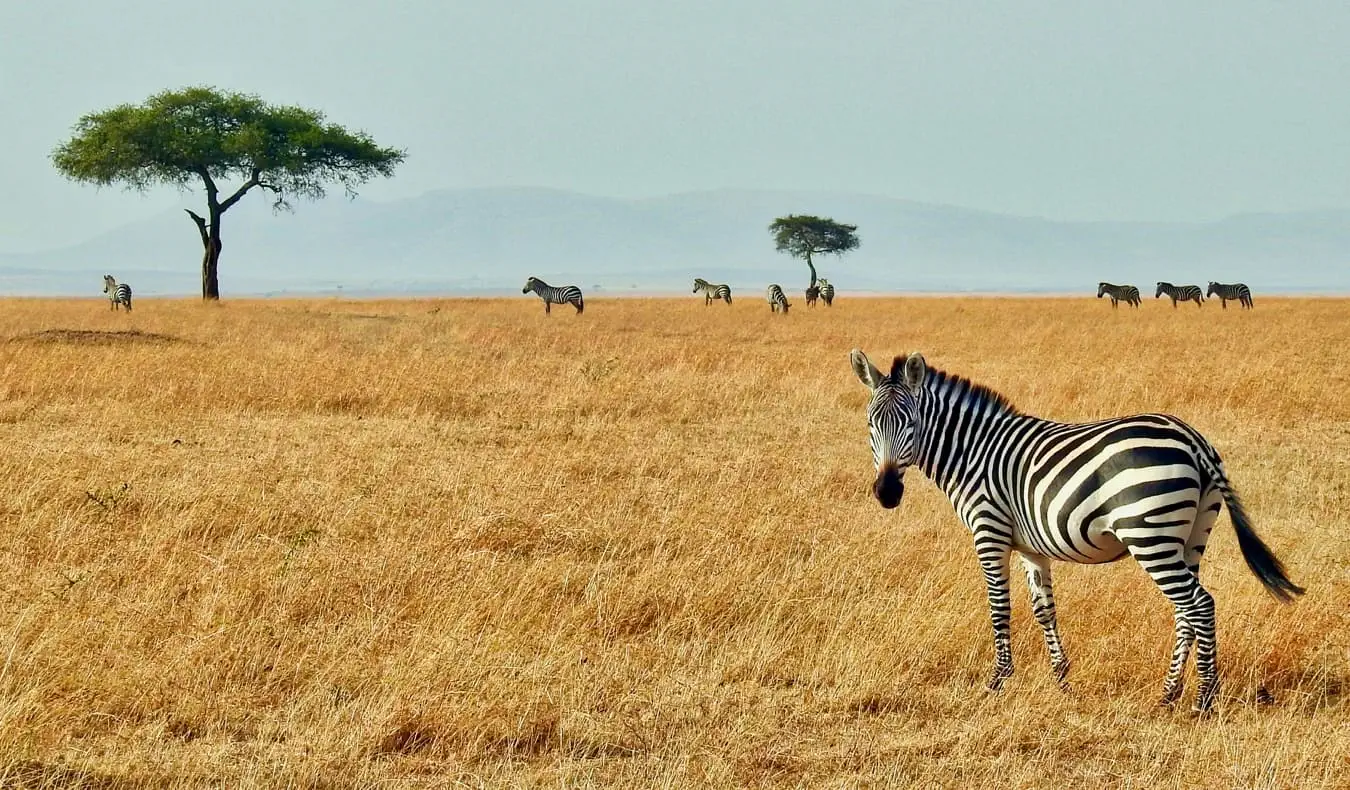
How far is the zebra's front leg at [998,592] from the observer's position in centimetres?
601

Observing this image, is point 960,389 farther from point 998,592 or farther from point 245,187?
point 245,187

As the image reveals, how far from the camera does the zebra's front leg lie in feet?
19.7

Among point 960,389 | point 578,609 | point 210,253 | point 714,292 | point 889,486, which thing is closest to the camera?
point 889,486

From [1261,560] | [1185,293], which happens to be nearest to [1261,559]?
[1261,560]

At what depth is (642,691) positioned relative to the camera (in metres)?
6.12

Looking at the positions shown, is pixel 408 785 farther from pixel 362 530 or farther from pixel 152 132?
pixel 152 132

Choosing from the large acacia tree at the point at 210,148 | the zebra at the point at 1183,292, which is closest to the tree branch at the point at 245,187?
the large acacia tree at the point at 210,148

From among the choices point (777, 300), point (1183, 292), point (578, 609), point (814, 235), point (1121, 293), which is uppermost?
point (814, 235)

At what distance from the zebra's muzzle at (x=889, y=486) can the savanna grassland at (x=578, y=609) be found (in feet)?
3.04

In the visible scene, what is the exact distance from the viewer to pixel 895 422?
6.32 meters

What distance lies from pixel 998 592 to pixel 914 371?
1.18 meters

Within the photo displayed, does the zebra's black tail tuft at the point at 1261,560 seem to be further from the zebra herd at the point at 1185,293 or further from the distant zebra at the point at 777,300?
the zebra herd at the point at 1185,293

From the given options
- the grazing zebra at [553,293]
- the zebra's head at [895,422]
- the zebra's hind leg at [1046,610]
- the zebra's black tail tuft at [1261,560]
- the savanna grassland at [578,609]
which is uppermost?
the grazing zebra at [553,293]

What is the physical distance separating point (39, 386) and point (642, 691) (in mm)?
13557
